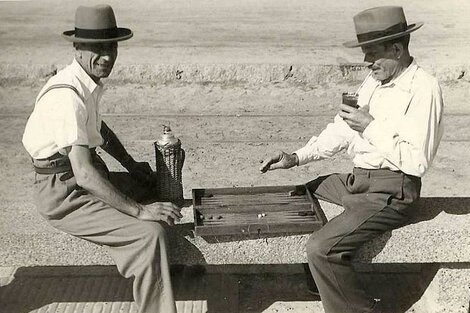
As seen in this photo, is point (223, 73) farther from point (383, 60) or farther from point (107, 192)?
point (107, 192)

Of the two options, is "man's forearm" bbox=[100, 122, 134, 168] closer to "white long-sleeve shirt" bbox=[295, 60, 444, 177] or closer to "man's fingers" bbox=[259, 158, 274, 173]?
"man's fingers" bbox=[259, 158, 274, 173]

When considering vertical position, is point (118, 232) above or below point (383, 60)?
below

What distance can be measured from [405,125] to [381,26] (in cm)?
64

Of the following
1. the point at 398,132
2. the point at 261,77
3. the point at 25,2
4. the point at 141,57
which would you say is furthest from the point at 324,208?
the point at 25,2

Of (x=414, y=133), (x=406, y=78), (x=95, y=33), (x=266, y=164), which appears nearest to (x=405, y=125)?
(x=414, y=133)

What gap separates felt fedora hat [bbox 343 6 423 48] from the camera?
13.8ft

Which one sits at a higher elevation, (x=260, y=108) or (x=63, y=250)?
(x=63, y=250)

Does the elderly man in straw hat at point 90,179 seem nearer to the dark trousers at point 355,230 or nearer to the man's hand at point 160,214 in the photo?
the man's hand at point 160,214

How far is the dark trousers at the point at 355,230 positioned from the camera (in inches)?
165

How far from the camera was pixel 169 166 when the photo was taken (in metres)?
4.59

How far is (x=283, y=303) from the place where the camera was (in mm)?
5008

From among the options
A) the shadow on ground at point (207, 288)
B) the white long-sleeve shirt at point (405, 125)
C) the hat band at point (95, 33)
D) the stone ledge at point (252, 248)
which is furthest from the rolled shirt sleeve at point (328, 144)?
the hat band at point (95, 33)

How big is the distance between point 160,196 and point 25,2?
36.5 feet

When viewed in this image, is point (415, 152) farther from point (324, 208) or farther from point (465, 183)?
point (465, 183)
